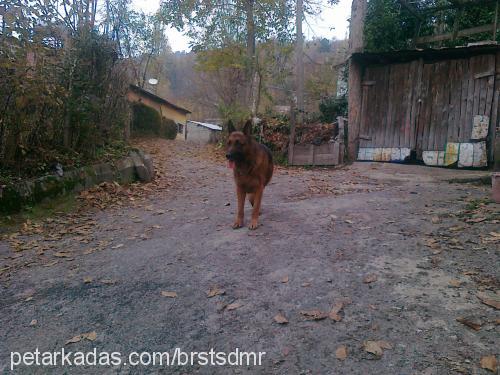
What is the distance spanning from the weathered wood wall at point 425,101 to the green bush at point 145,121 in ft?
42.6

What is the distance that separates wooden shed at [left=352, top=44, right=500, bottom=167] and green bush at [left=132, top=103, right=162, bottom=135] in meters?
13.0

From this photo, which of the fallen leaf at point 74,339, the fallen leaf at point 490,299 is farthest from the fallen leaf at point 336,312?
the fallen leaf at point 74,339

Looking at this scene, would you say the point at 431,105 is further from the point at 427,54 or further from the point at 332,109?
the point at 332,109

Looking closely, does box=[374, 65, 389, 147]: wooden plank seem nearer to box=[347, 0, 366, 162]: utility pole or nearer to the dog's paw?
box=[347, 0, 366, 162]: utility pole

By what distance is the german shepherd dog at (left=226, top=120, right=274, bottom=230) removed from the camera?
184 inches

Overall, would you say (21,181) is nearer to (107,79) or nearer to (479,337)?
(107,79)

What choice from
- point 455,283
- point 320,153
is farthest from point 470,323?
point 320,153

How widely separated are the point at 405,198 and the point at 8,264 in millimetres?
5932

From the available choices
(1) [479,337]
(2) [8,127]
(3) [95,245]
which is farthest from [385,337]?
(2) [8,127]

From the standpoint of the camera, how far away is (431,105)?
10648mm

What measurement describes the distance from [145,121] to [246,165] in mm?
18389

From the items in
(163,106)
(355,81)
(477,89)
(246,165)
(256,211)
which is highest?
(163,106)

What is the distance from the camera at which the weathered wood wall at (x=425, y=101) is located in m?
9.97

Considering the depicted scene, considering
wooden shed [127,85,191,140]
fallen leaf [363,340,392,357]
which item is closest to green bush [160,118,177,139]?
wooden shed [127,85,191,140]
